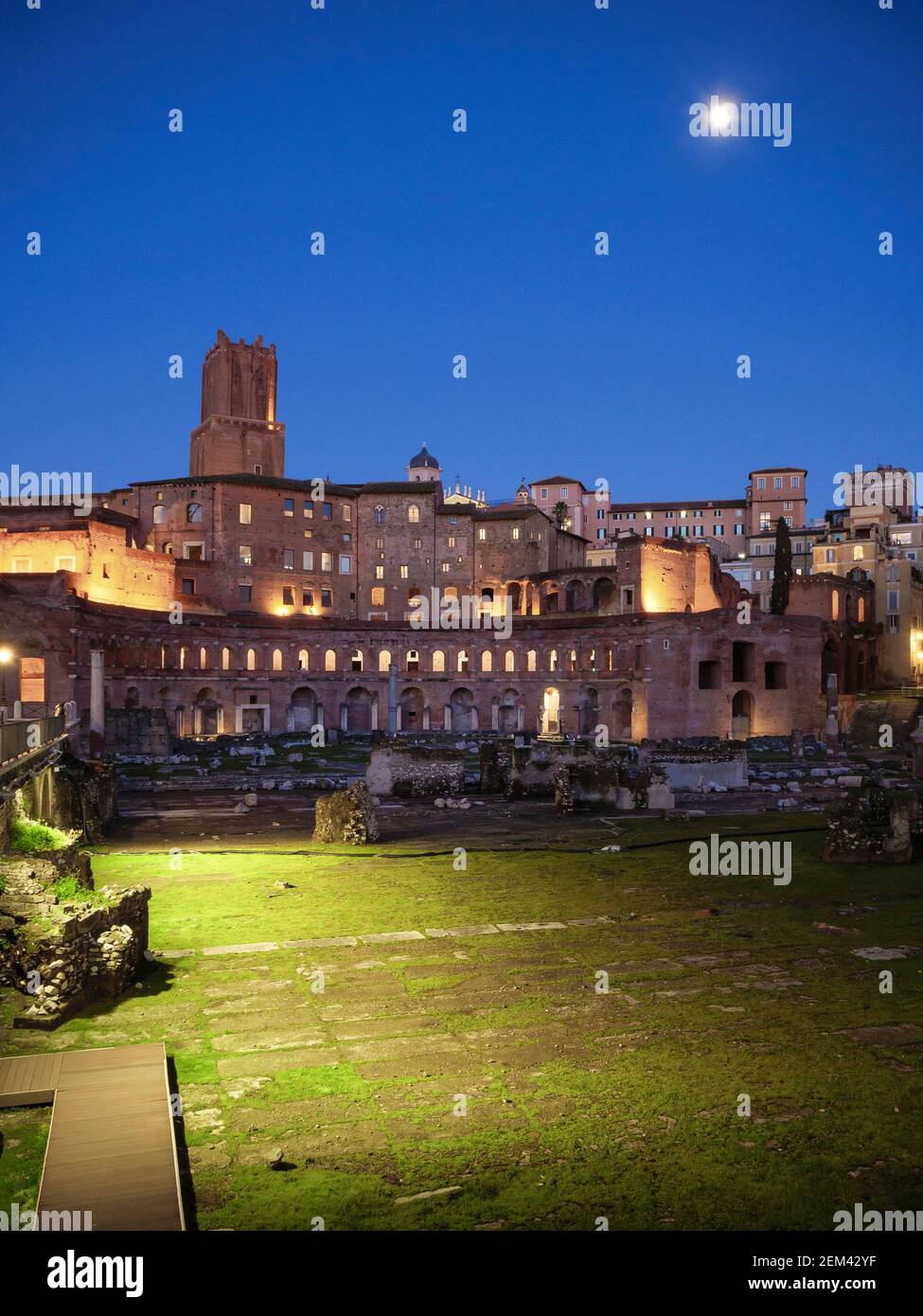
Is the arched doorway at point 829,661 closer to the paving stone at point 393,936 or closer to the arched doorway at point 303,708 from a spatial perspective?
the arched doorway at point 303,708

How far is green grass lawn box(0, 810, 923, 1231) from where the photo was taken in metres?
5.93

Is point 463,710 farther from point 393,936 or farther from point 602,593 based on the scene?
point 393,936

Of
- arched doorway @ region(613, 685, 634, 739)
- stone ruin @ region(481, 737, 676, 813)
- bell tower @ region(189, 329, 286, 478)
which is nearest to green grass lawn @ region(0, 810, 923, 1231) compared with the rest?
stone ruin @ region(481, 737, 676, 813)

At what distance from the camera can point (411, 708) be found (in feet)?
221

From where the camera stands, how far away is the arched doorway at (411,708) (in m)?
66.9

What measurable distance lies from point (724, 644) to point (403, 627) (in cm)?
2272

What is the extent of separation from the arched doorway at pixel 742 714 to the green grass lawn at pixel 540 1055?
42.1 meters

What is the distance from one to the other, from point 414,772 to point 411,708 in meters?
39.6

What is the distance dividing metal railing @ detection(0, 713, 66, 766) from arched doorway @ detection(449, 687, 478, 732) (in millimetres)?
43268

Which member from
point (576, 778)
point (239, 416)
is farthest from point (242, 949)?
point (239, 416)
